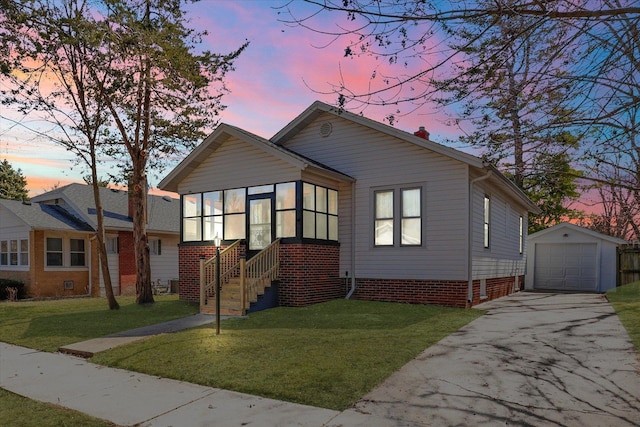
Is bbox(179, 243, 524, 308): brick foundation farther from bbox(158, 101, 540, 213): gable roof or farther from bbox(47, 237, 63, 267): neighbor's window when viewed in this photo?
bbox(47, 237, 63, 267): neighbor's window

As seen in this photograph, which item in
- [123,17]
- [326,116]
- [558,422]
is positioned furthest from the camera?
[326,116]

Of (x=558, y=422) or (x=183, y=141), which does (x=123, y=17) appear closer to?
(x=183, y=141)

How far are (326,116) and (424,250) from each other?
5.59 m

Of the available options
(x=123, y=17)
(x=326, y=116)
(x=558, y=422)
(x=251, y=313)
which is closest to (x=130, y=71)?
(x=123, y=17)

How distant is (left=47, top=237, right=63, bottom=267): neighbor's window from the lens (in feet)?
65.4

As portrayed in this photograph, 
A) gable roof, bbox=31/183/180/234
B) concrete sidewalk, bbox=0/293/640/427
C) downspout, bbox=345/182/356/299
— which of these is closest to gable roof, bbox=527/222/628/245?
downspout, bbox=345/182/356/299

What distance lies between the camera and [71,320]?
37.4ft

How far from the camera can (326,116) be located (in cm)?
1482

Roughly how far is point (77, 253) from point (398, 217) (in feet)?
52.5

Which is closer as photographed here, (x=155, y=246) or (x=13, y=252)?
(x=13, y=252)

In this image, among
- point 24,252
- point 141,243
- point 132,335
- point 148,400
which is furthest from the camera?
point 24,252

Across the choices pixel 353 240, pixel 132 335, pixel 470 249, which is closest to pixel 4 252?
pixel 132 335

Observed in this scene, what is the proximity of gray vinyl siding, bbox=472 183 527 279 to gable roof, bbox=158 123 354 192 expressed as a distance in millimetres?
4117

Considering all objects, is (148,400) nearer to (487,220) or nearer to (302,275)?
(302,275)
